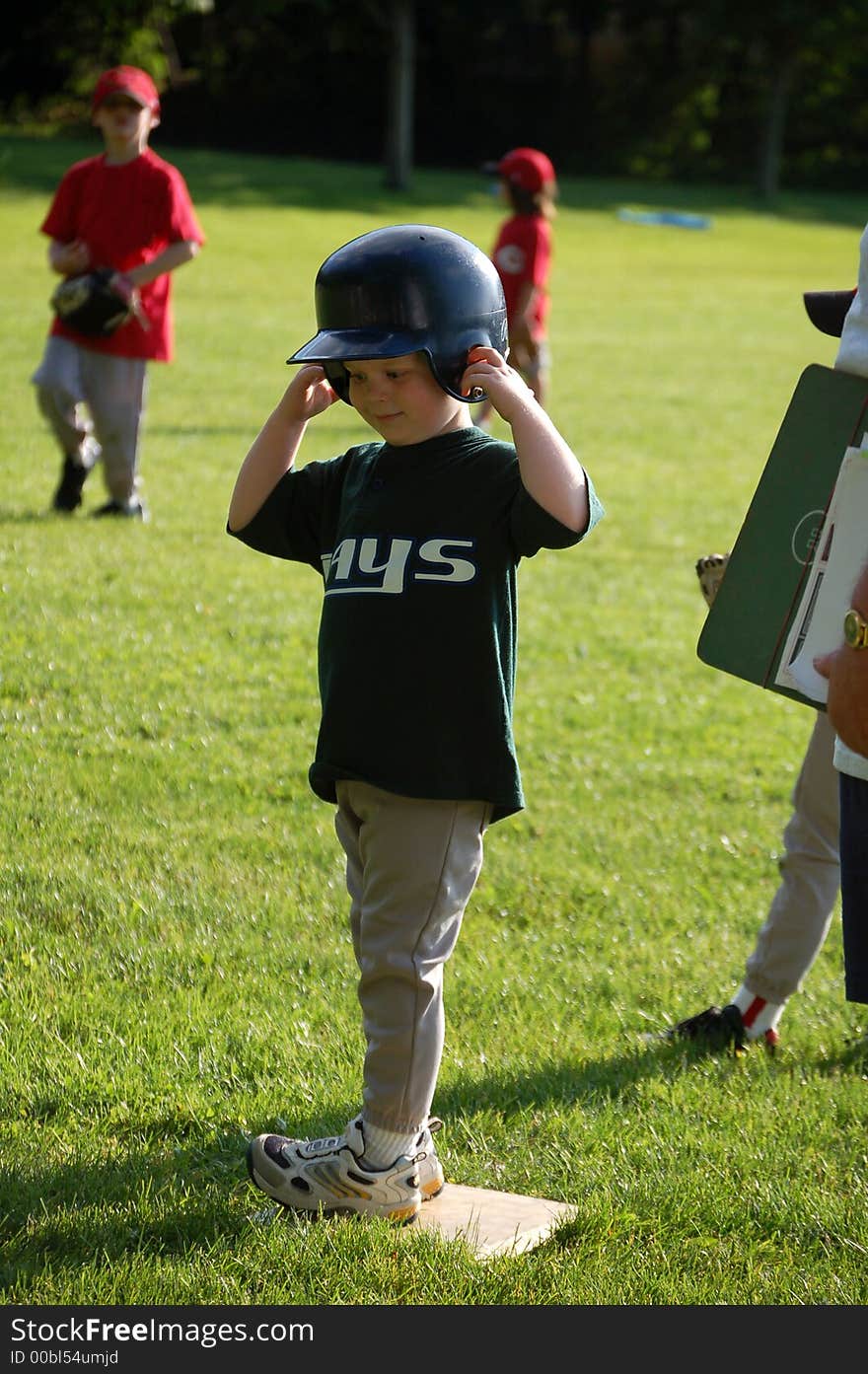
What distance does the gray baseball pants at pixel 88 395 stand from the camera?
8773mm

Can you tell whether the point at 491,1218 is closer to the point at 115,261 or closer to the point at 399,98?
the point at 115,261

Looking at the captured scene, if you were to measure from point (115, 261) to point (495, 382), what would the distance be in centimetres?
612

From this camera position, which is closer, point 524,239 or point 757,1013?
point 757,1013

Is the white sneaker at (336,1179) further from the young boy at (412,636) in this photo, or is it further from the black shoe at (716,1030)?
the black shoe at (716,1030)

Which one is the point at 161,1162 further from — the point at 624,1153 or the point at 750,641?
the point at 750,641

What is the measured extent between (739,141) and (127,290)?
5306cm

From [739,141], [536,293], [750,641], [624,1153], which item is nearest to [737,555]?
[750,641]

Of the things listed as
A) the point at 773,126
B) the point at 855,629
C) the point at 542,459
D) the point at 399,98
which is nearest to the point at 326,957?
the point at 542,459

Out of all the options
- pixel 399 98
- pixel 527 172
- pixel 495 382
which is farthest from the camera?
pixel 399 98

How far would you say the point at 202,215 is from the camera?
101 feet

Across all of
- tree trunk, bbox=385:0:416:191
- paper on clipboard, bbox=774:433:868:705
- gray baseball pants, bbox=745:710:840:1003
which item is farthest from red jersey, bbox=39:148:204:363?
tree trunk, bbox=385:0:416:191

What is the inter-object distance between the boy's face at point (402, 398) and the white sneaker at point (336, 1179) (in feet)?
4.57

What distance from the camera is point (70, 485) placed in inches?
352

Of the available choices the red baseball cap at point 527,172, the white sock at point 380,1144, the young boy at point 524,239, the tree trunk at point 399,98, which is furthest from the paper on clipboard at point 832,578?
the tree trunk at point 399,98
